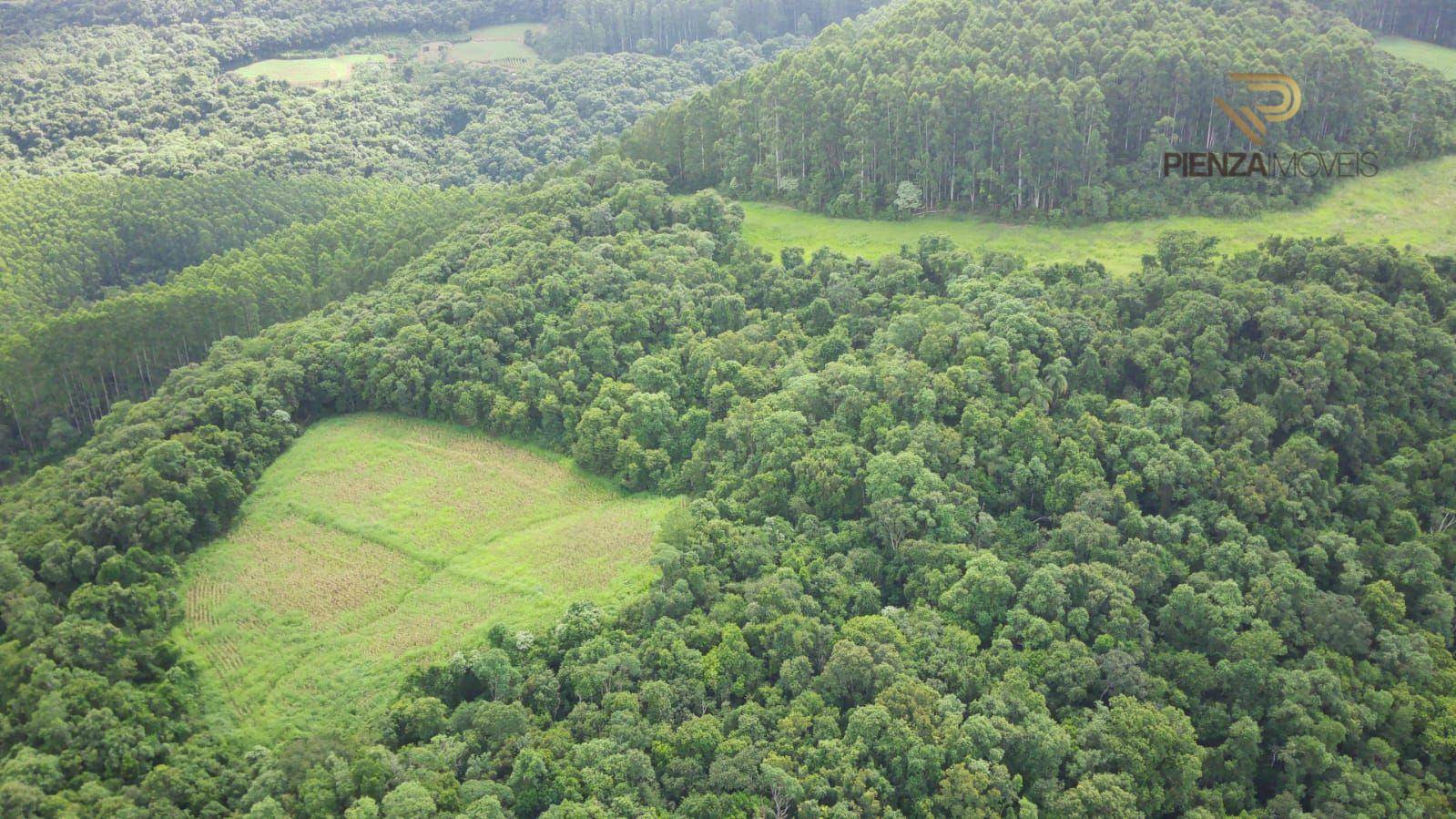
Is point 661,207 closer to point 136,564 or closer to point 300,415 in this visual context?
point 300,415

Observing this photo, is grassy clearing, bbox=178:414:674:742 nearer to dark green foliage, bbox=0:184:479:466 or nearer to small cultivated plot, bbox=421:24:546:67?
dark green foliage, bbox=0:184:479:466

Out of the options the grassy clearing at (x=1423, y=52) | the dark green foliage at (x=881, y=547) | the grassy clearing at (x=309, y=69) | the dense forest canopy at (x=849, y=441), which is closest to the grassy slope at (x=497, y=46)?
the grassy clearing at (x=309, y=69)

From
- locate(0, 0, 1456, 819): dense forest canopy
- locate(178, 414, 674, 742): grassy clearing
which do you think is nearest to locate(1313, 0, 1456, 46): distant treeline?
locate(0, 0, 1456, 819): dense forest canopy

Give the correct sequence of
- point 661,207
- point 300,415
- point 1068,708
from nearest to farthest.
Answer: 1. point 1068,708
2. point 300,415
3. point 661,207

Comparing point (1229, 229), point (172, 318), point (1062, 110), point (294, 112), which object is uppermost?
point (294, 112)

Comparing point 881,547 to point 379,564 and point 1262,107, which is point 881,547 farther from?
point 1262,107

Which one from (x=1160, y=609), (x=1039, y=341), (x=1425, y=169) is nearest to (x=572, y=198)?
(x=1039, y=341)

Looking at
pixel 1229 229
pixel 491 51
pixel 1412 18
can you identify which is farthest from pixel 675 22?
pixel 1229 229
